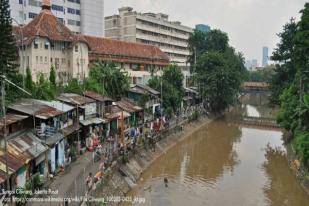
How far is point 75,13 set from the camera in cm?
6825

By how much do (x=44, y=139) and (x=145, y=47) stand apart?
4221cm

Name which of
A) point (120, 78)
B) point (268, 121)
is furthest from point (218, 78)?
point (120, 78)

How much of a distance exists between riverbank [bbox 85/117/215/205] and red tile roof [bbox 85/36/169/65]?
14544 mm

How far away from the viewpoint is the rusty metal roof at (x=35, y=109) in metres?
24.4

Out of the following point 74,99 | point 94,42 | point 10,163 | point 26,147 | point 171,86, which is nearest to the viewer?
point 10,163

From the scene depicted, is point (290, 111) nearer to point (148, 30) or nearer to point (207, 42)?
point (207, 42)

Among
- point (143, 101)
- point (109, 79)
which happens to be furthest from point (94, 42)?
point (143, 101)

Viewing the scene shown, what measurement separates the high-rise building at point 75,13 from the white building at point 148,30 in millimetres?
8904

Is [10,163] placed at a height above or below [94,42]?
below

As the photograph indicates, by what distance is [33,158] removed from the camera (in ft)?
70.6

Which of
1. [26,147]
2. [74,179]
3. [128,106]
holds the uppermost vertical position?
[128,106]

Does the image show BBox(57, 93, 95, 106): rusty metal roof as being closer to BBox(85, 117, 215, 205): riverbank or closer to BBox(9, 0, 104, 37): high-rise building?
BBox(85, 117, 215, 205): riverbank

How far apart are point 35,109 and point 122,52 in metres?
31.9

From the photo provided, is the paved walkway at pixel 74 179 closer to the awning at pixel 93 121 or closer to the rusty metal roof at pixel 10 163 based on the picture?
the rusty metal roof at pixel 10 163
